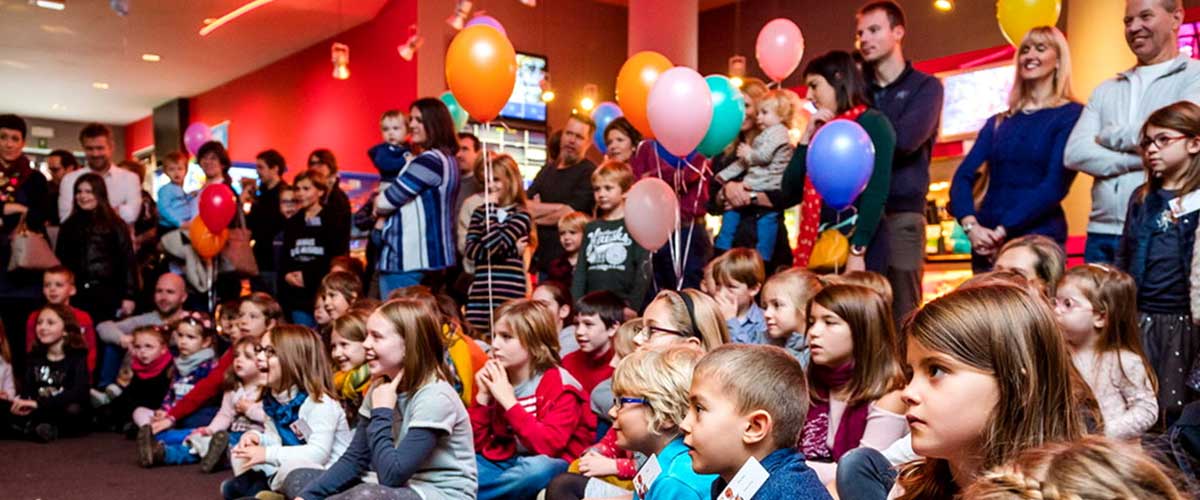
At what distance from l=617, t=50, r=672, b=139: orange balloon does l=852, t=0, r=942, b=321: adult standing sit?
1.08 meters

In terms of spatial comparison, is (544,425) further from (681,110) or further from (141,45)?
(141,45)

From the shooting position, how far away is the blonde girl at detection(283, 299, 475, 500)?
3.02 metres

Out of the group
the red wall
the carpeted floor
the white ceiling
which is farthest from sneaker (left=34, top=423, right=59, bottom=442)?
the white ceiling

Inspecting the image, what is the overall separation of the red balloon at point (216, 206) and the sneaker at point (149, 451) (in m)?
1.73

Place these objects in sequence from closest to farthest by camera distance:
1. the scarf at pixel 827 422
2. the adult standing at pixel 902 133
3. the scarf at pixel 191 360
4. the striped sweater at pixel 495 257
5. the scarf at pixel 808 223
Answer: the scarf at pixel 827 422 → the adult standing at pixel 902 133 → the scarf at pixel 808 223 → the striped sweater at pixel 495 257 → the scarf at pixel 191 360

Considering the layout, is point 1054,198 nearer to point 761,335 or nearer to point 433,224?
point 761,335

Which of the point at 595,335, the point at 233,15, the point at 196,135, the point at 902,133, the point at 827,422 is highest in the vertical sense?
the point at 233,15

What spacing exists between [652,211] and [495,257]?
38.5 inches

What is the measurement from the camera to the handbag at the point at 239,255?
21.0ft

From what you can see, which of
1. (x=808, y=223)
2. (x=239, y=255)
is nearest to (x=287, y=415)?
(x=808, y=223)

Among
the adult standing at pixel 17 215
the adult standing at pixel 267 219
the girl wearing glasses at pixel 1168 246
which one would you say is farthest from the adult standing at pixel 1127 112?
the adult standing at pixel 17 215

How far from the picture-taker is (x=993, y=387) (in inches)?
61.3

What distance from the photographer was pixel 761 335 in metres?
3.87

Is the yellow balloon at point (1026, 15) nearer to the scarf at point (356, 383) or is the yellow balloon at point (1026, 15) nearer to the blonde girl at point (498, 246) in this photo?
the blonde girl at point (498, 246)
